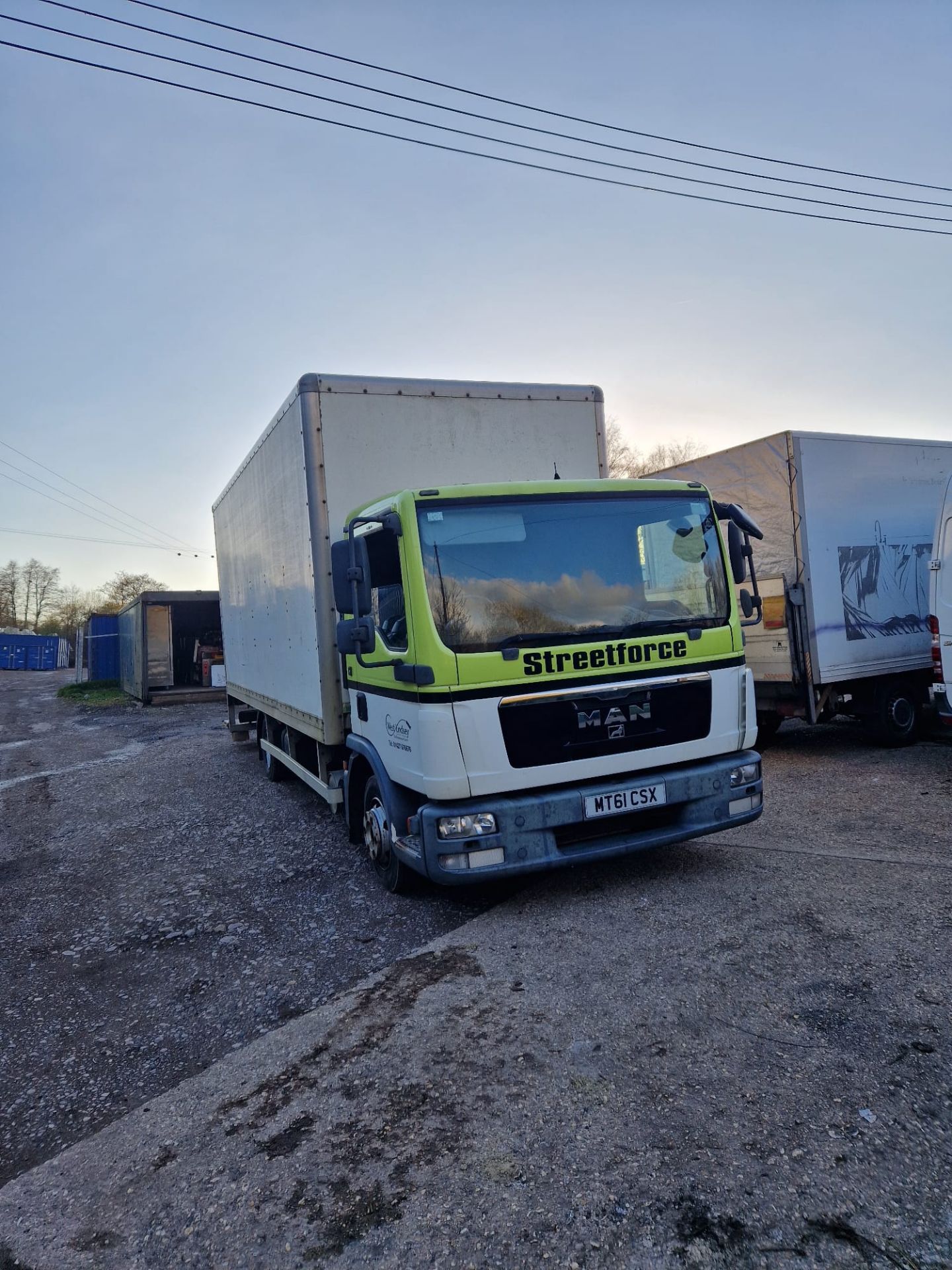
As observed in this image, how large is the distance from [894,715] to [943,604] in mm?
1880

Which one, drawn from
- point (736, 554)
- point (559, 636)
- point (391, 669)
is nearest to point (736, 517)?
point (736, 554)

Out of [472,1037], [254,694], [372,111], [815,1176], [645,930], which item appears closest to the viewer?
[815,1176]

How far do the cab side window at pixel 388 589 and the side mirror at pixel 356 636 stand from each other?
57 millimetres

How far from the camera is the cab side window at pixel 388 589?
452 cm

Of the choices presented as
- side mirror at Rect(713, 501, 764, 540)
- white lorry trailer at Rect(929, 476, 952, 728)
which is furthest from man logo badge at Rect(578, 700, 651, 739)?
white lorry trailer at Rect(929, 476, 952, 728)

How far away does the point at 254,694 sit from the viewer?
30.7 ft

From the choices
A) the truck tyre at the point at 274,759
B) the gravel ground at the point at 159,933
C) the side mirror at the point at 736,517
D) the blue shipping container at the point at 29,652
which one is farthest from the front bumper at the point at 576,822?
the blue shipping container at the point at 29,652

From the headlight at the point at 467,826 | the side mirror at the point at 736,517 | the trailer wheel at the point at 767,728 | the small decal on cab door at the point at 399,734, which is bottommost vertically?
the trailer wheel at the point at 767,728

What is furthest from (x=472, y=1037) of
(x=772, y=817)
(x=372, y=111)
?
(x=372, y=111)

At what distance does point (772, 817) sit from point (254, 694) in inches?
225

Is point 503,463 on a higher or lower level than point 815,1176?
higher

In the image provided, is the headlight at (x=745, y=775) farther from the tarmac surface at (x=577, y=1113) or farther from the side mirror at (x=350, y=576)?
the side mirror at (x=350, y=576)

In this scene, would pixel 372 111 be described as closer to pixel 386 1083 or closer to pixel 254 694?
pixel 254 694

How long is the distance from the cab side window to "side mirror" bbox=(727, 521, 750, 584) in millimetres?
2030
